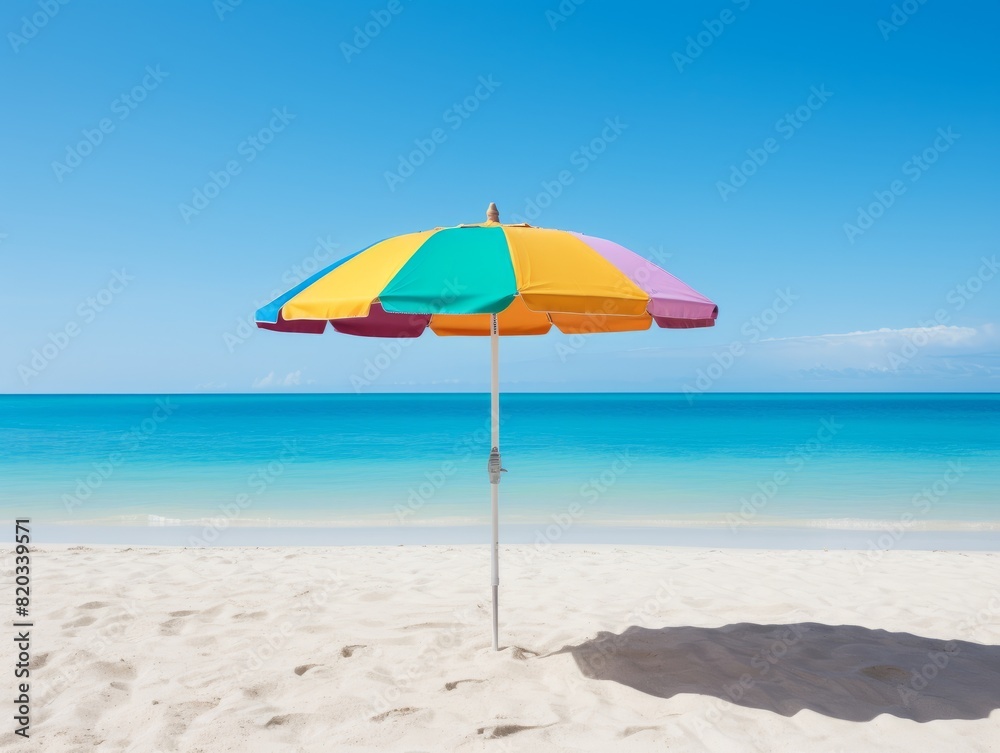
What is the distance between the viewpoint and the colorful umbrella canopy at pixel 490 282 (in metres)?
2.59

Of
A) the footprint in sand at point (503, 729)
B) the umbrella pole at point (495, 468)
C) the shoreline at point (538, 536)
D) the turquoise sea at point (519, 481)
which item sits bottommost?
the turquoise sea at point (519, 481)

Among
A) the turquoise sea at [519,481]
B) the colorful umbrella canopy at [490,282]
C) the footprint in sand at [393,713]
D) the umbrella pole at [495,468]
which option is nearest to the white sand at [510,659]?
the footprint in sand at [393,713]

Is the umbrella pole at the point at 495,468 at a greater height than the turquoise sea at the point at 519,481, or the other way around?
the umbrella pole at the point at 495,468

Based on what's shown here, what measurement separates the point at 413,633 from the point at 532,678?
0.95m

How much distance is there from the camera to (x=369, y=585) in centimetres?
516

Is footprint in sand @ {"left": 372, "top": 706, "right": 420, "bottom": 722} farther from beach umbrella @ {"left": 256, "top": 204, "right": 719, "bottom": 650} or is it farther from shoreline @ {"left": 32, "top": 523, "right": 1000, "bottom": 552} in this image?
shoreline @ {"left": 32, "top": 523, "right": 1000, "bottom": 552}

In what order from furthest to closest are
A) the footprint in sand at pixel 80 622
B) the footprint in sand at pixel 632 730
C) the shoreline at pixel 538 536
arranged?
1. the shoreline at pixel 538 536
2. the footprint in sand at pixel 80 622
3. the footprint in sand at pixel 632 730

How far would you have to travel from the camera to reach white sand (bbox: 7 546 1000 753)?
Answer: 2723 millimetres

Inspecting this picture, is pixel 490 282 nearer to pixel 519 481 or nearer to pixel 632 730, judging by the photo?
Answer: pixel 632 730

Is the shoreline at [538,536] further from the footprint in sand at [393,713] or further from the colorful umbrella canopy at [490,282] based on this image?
the colorful umbrella canopy at [490,282]

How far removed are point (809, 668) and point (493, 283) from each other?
2675 millimetres

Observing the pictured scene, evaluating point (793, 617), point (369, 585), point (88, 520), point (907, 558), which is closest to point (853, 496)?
point (907, 558)

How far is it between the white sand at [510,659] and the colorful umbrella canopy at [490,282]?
1744 millimetres

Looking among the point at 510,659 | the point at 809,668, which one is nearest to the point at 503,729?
the point at 510,659
